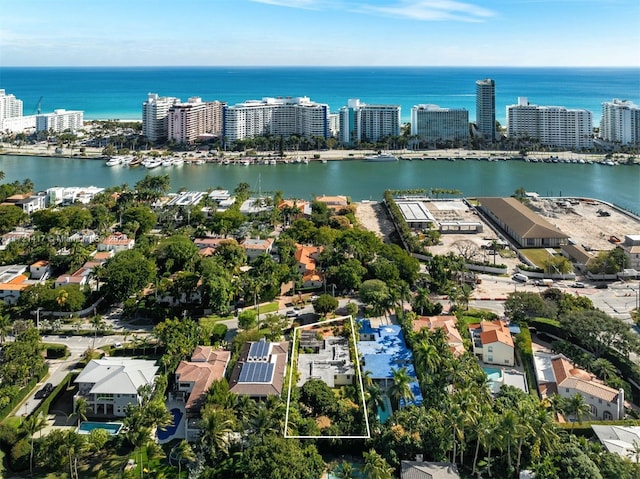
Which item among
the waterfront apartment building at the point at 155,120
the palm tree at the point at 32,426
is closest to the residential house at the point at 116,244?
the palm tree at the point at 32,426

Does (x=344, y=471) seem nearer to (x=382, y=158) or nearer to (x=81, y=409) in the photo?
(x=81, y=409)

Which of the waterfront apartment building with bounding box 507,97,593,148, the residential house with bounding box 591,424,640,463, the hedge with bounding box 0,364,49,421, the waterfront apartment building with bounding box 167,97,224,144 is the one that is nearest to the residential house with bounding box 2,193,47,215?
the hedge with bounding box 0,364,49,421

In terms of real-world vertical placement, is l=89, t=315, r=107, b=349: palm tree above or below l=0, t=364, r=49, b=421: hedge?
above

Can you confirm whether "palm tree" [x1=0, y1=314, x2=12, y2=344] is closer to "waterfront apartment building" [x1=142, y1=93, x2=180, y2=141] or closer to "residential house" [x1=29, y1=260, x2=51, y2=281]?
"residential house" [x1=29, y1=260, x2=51, y2=281]

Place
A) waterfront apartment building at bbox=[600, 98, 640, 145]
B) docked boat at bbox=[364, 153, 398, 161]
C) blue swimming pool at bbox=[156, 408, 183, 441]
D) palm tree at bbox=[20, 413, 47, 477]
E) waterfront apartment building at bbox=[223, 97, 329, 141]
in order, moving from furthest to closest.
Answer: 1. waterfront apartment building at bbox=[223, 97, 329, 141]
2. waterfront apartment building at bbox=[600, 98, 640, 145]
3. docked boat at bbox=[364, 153, 398, 161]
4. blue swimming pool at bbox=[156, 408, 183, 441]
5. palm tree at bbox=[20, 413, 47, 477]

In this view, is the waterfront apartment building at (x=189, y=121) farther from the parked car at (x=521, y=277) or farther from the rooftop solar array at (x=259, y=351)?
the rooftop solar array at (x=259, y=351)

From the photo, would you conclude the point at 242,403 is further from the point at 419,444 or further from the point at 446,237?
the point at 446,237
